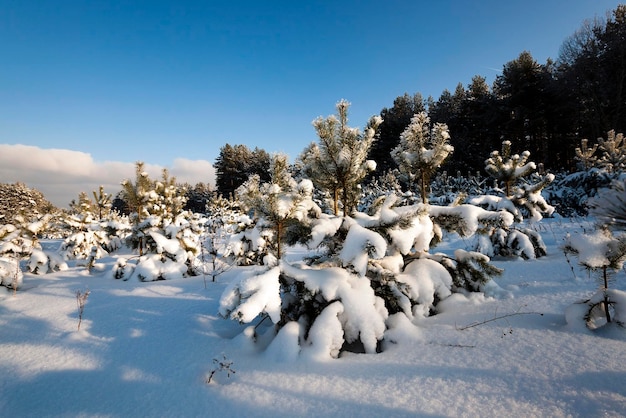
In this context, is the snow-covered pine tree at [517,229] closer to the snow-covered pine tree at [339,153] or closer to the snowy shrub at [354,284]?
the snowy shrub at [354,284]

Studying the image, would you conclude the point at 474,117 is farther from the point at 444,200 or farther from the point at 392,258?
the point at 392,258

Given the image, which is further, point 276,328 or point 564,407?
point 276,328

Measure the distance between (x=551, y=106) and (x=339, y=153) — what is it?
27.3 meters

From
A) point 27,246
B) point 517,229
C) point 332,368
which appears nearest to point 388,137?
point 517,229

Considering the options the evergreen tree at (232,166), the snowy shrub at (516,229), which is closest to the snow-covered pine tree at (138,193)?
the snowy shrub at (516,229)

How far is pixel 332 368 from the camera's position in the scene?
232 centimetres

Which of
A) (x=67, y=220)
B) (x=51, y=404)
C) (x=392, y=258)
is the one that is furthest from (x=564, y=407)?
(x=67, y=220)

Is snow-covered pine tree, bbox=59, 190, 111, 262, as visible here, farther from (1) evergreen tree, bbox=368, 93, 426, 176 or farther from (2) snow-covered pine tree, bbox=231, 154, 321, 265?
(1) evergreen tree, bbox=368, 93, 426, 176

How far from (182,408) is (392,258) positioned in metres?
2.25

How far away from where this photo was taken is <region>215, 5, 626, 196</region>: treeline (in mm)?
18969

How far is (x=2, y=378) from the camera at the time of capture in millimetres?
2479

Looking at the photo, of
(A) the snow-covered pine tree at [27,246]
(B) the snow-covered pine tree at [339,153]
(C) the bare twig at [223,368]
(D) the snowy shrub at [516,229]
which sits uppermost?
(B) the snow-covered pine tree at [339,153]

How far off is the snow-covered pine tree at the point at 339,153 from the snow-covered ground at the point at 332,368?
1600 millimetres

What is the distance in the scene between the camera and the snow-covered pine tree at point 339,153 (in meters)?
3.12
